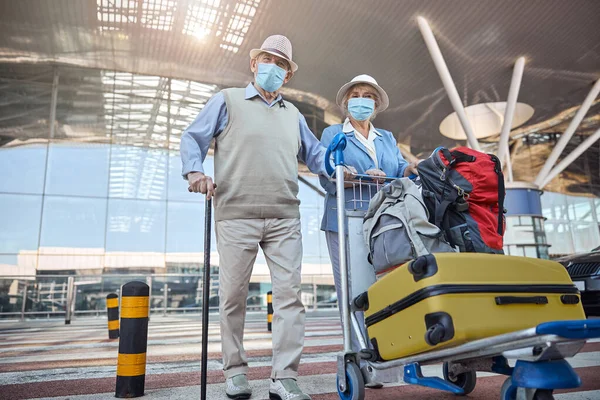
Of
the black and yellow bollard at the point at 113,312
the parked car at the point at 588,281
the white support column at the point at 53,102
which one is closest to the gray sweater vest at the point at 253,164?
the parked car at the point at 588,281

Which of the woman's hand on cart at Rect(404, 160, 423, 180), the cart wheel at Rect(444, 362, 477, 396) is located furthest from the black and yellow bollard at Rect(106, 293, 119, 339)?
the cart wheel at Rect(444, 362, 477, 396)

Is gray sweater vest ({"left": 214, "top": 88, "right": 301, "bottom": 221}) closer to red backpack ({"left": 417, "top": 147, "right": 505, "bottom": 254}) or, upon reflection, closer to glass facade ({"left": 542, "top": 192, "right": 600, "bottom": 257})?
red backpack ({"left": 417, "top": 147, "right": 505, "bottom": 254})

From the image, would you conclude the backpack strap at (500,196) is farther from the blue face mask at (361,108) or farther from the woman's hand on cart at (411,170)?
the blue face mask at (361,108)

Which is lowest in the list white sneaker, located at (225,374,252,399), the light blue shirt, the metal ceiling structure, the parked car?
white sneaker, located at (225,374,252,399)

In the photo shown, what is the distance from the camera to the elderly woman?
10.3 ft

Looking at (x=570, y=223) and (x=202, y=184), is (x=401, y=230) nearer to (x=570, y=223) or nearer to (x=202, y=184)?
(x=202, y=184)

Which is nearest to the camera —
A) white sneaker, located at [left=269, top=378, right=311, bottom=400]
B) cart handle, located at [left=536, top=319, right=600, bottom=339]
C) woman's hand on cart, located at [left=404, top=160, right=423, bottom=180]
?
cart handle, located at [left=536, top=319, right=600, bottom=339]

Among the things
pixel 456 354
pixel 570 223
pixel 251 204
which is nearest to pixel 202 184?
pixel 251 204

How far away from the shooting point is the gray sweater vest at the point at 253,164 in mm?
2709

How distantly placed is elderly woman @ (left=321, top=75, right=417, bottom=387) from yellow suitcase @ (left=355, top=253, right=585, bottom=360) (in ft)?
3.96

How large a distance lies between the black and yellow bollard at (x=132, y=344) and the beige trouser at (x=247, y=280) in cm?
46

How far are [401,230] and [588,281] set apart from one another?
2290 millimetres

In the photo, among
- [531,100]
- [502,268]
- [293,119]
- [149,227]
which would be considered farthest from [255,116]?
[531,100]

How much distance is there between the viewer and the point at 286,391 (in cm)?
236
